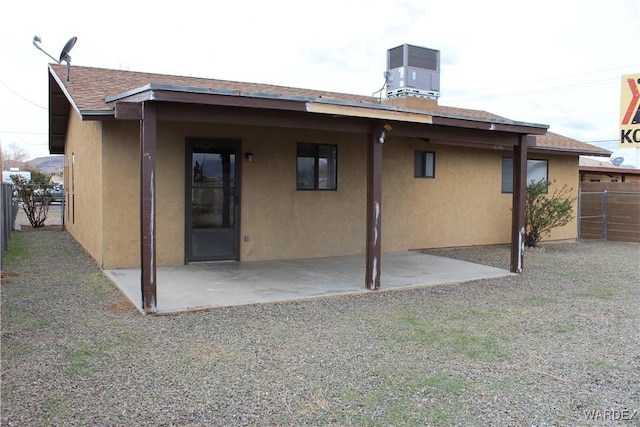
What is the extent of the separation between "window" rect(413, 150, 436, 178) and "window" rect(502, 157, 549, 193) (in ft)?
7.88

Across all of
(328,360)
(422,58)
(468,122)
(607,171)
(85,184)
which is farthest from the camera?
(607,171)

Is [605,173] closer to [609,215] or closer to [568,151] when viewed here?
[609,215]

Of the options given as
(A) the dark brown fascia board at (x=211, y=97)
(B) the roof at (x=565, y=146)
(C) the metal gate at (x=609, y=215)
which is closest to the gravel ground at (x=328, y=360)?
(A) the dark brown fascia board at (x=211, y=97)

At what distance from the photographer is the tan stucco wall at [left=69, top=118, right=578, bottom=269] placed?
8.70 meters

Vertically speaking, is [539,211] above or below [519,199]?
below

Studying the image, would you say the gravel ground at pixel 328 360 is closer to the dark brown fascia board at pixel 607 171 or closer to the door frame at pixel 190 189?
the door frame at pixel 190 189

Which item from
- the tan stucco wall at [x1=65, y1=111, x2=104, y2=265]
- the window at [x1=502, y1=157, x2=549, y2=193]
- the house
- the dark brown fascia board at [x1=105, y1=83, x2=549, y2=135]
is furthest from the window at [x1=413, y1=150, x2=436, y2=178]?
the tan stucco wall at [x1=65, y1=111, x2=104, y2=265]

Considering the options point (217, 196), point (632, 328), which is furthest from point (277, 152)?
point (632, 328)

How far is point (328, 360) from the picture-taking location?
461 centimetres

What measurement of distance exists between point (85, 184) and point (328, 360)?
804 cm

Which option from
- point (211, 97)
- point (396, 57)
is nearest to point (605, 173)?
point (396, 57)

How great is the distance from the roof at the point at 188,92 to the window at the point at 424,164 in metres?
1.69

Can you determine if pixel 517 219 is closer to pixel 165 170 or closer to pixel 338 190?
pixel 338 190

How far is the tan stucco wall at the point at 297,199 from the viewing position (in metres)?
8.70
